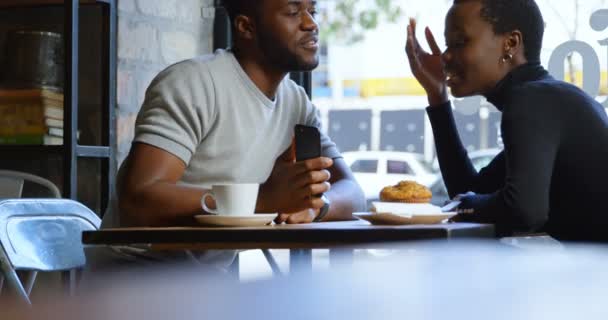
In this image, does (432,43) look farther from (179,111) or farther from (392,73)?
(392,73)

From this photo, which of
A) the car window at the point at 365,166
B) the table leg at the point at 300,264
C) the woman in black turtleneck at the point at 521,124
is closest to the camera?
the table leg at the point at 300,264

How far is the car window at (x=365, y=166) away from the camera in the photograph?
10.4 feet

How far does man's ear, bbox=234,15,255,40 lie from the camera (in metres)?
2.02

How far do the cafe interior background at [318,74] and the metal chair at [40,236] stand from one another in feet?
3.74

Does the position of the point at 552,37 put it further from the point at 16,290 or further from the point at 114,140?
the point at 16,290

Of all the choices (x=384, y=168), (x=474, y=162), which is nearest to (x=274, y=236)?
(x=474, y=162)

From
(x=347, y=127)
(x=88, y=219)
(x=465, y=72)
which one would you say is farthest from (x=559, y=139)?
(x=347, y=127)

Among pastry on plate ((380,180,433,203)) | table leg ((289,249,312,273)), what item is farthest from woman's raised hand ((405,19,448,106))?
pastry on plate ((380,180,433,203))

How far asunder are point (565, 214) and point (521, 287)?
1671mm

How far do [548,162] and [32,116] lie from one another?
1.94 meters

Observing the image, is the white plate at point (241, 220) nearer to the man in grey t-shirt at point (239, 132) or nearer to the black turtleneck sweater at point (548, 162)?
the man in grey t-shirt at point (239, 132)

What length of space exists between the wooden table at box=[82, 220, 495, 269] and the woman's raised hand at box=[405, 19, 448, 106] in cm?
75

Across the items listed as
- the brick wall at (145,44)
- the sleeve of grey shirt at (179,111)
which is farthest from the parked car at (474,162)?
the sleeve of grey shirt at (179,111)

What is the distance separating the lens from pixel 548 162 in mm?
1653
